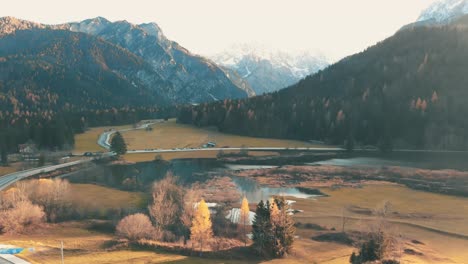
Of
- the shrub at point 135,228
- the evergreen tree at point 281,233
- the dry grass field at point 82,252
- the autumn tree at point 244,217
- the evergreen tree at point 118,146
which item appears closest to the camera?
the dry grass field at point 82,252

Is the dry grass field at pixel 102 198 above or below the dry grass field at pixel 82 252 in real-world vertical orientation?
above

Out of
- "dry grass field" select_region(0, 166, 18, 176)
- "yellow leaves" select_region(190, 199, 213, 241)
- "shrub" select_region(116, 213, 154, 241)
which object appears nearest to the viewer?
"yellow leaves" select_region(190, 199, 213, 241)

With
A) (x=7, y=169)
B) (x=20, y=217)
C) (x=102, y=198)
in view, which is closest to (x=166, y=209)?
(x=20, y=217)

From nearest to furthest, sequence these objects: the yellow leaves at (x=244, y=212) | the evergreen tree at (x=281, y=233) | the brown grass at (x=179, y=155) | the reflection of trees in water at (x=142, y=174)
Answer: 1. the evergreen tree at (x=281, y=233)
2. the yellow leaves at (x=244, y=212)
3. the reflection of trees in water at (x=142, y=174)
4. the brown grass at (x=179, y=155)

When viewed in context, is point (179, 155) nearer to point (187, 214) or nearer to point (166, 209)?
point (166, 209)

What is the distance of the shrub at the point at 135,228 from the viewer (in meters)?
65.1

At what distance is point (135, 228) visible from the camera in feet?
215

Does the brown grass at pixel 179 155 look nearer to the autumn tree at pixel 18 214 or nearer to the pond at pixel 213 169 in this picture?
the pond at pixel 213 169

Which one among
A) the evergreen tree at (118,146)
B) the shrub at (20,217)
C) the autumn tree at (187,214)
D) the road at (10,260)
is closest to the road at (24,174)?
the evergreen tree at (118,146)

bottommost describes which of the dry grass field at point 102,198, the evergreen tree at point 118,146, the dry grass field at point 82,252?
the dry grass field at point 82,252

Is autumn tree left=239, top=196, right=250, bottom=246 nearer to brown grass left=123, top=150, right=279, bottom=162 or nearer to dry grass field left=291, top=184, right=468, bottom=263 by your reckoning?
dry grass field left=291, top=184, right=468, bottom=263

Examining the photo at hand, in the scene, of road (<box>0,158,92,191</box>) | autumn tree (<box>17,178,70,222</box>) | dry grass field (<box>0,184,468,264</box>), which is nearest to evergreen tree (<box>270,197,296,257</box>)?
dry grass field (<box>0,184,468,264</box>)

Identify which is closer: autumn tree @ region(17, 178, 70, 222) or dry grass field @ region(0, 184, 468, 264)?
dry grass field @ region(0, 184, 468, 264)

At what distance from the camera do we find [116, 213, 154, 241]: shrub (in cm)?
6506
